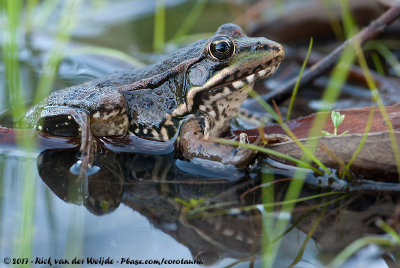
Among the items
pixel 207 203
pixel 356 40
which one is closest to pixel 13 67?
pixel 207 203

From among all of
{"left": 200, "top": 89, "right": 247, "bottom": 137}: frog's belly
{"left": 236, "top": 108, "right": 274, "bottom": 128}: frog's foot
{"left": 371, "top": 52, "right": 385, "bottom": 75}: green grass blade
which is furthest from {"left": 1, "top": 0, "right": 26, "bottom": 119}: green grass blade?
{"left": 371, "top": 52, "right": 385, "bottom": 75}: green grass blade

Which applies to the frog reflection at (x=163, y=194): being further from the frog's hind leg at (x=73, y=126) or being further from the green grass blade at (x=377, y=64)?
the green grass blade at (x=377, y=64)

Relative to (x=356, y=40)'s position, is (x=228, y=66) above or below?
below

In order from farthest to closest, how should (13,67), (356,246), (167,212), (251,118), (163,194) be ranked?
1. (251,118)
2. (13,67)
3. (163,194)
4. (167,212)
5. (356,246)

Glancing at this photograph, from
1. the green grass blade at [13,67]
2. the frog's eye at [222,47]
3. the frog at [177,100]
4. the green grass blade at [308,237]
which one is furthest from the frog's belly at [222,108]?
the green grass blade at [13,67]

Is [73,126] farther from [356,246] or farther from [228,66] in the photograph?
[356,246]

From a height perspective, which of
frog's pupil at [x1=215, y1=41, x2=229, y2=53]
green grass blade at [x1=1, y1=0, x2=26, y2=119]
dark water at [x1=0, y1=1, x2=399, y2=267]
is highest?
frog's pupil at [x1=215, y1=41, x2=229, y2=53]

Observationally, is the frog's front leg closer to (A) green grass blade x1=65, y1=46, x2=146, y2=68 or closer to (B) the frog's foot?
(B) the frog's foot
